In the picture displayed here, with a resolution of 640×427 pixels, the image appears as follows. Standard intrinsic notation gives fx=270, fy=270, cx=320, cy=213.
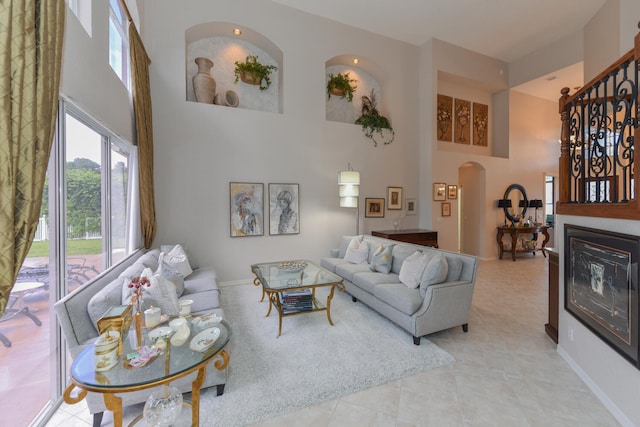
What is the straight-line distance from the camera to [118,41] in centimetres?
351

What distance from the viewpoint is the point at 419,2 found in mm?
5012

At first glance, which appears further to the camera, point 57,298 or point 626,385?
point 57,298

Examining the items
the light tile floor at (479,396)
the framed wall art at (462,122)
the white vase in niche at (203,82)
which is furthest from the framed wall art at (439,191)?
the white vase in niche at (203,82)

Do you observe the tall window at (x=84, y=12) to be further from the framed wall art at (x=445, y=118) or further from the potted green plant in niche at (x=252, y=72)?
the framed wall art at (x=445, y=118)

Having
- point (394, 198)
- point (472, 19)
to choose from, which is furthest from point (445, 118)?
point (394, 198)

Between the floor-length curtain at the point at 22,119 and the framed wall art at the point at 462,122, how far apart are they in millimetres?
7592

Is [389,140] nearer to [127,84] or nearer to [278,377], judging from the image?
[127,84]

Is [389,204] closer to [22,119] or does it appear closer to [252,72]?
[252,72]

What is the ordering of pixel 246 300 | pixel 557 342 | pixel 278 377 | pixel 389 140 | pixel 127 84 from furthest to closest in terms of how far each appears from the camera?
pixel 389 140
pixel 246 300
pixel 127 84
pixel 557 342
pixel 278 377

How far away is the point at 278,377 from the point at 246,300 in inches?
76.3

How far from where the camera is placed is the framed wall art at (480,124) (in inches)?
287

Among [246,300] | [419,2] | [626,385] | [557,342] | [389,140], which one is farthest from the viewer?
[389,140]

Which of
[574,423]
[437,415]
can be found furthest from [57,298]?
[574,423]

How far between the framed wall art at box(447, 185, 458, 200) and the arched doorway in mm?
807
